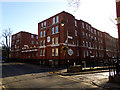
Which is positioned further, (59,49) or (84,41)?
(84,41)

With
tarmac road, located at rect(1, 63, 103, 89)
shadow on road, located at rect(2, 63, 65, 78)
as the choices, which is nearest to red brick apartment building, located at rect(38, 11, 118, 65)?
shadow on road, located at rect(2, 63, 65, 78)

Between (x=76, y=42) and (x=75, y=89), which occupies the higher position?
(x=76, y=42)

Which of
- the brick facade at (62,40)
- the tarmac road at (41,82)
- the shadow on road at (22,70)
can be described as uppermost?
the brick facade at (62,40)

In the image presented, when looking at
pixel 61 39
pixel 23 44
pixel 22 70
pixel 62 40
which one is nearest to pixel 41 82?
pixel 22 70

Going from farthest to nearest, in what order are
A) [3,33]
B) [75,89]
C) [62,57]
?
[3,33]
[62,57]
[75,89]

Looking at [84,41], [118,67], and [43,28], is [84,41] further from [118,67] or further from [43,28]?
[118,67]

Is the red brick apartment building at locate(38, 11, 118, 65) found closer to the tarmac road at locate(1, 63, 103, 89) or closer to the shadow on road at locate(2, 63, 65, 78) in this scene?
the shadow on road at locate(2, 63, 65, 78)

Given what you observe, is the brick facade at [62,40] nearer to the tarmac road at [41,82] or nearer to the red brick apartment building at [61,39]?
the red brick apartment building at [61,39]

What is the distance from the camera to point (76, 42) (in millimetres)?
29672

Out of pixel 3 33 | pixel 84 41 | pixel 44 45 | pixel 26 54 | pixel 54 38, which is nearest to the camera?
pixel 54 38

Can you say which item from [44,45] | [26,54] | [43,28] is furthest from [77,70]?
[26,54]

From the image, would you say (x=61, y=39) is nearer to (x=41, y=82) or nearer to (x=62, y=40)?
(x=62, y=40)

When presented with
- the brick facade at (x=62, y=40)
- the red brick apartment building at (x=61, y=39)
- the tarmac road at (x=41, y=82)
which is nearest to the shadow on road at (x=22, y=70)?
the tarmac road at (x=41, y=82)

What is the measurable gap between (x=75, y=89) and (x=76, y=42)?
23.8 m
